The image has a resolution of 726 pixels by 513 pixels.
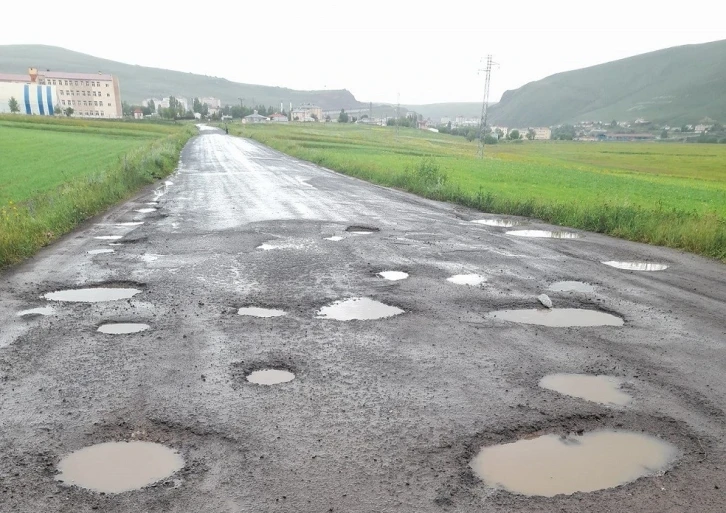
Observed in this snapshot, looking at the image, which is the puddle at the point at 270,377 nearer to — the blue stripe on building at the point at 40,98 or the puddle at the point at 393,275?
the puddle at the point at 393,275

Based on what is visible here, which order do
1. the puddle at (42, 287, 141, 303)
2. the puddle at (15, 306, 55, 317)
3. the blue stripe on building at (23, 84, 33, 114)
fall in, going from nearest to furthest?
1. the puddle at (15, 306, 55, 317)
2. the puddle at (42, 287, 141, 303)
3. the blue stripe on building at (23, 84, 33, 114)

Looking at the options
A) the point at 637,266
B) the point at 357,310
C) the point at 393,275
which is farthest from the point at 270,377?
the point at 637,266

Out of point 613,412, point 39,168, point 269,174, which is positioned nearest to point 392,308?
point 613,412

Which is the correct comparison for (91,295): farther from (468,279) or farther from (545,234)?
(545,234)

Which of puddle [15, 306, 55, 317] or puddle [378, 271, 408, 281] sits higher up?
puddle [15, 306, 55, 317]

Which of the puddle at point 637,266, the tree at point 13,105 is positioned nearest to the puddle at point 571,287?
the puddle at point 637,266

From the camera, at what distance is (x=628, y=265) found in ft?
33.3

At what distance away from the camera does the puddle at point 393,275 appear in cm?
863

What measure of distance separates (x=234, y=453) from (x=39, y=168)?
29.1m

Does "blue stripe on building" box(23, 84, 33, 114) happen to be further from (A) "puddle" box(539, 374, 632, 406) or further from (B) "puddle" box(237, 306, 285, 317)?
(A) "puddle" box(539, 374, 632, 406)

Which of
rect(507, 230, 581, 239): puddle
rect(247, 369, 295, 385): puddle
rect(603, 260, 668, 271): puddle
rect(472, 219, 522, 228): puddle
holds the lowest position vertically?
rect(472, 219, 522, 228): puddle

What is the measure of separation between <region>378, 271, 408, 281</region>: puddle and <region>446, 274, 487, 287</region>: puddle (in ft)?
2.33

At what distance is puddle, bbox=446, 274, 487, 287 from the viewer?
8.45 metres

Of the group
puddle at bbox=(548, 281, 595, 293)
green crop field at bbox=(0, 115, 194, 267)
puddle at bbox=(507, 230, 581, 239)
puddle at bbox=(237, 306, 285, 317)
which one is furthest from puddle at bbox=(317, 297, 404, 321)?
puddle at bbox=(507, 230, 581, 239)
